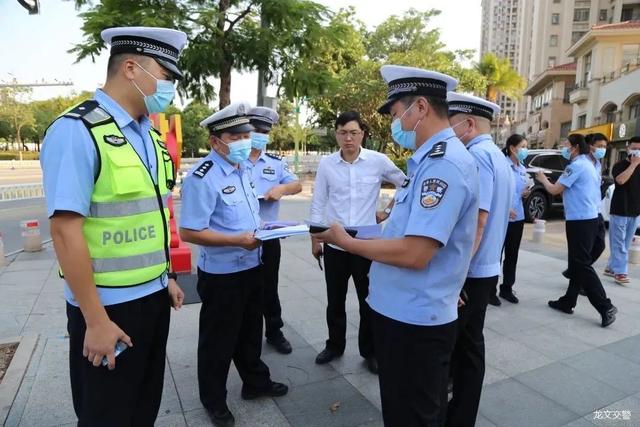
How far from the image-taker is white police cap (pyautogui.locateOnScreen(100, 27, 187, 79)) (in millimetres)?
1700

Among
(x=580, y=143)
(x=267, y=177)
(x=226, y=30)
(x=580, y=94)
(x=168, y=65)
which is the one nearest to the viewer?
(x=168, y=65)

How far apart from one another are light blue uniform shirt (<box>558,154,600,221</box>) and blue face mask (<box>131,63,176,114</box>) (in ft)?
13.3

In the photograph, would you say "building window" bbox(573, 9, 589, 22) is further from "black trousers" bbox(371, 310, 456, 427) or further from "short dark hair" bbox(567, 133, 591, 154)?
"black trousers" bbox(371, 310, 456, 427)

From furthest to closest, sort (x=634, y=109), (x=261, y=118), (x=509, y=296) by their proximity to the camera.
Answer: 1. (x=634, y=109)
2. (x=509, y=296)
3. (x=261, y=118)

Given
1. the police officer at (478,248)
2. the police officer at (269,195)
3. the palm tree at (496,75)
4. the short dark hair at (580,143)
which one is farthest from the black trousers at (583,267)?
the palm tree at (496,75)

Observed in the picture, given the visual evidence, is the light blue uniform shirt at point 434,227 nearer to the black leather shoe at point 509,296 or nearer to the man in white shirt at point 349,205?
the man in white shirt at point 349,205

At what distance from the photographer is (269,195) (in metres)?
3.69

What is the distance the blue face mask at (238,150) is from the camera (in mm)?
2555

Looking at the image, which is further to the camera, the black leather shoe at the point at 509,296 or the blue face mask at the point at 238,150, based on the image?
the black leather shoe at the point at 509,296

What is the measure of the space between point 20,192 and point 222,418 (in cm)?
1377

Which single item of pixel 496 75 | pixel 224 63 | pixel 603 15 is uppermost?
pixel 603 15

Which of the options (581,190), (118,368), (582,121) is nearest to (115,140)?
(118,368)

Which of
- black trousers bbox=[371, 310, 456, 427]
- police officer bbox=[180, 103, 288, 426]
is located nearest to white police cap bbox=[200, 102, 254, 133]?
police officer bbox=[180, 103, 288, 426]

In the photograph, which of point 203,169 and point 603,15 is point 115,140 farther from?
point 603,15
